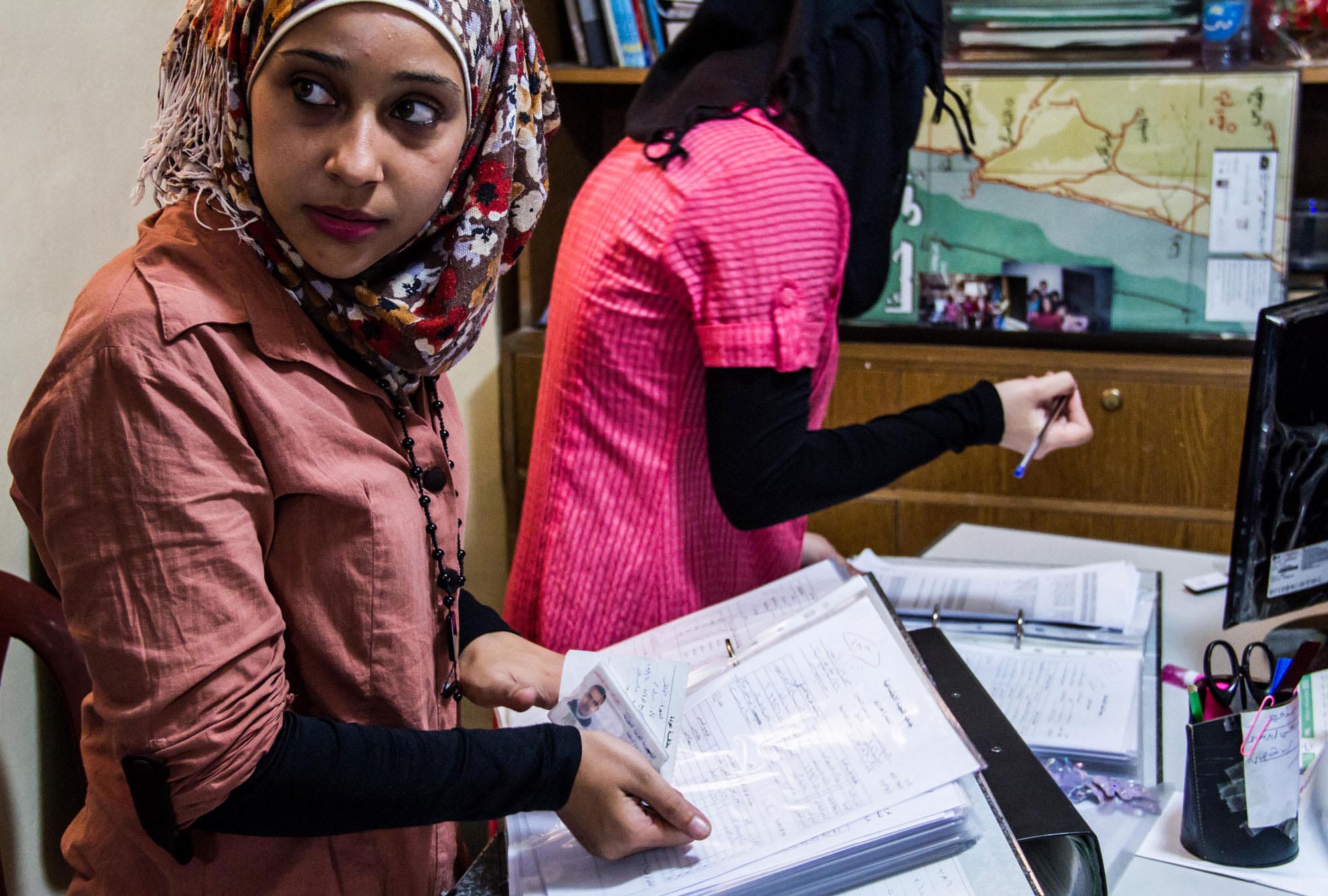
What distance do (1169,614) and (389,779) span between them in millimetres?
1054


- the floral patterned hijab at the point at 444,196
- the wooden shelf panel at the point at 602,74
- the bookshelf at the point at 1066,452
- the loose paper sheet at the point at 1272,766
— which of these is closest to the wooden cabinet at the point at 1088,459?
the bookshelf at the point at 1066,452

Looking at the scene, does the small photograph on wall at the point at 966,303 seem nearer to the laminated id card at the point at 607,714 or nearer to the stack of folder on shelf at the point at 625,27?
the stack of folder on shelf at the point at 625,27

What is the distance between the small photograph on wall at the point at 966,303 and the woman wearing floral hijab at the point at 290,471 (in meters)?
1.61

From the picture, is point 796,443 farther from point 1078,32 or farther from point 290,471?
point 1078,32

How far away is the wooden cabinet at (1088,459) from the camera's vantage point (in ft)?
7.26

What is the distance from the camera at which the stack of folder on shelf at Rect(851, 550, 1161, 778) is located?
110 centimetres

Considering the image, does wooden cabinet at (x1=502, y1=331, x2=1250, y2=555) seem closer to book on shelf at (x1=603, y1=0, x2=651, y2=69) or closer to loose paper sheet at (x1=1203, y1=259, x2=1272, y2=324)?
loose paper sheet at (x1=1203, y1=259, x2=1272, y2=324)

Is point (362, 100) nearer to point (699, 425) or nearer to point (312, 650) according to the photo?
point (312, 650)

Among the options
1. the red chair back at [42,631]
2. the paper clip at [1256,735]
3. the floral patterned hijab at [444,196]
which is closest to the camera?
the floral patterned hijab at [444,196]

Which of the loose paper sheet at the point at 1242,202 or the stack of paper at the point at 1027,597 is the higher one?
the loose paper sheet at the point at 1242,202

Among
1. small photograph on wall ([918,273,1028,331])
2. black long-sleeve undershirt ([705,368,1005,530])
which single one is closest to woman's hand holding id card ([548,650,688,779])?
black long-sleeve undershirt ([705,368,1005,530])

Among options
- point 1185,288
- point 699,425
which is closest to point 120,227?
point 699,425

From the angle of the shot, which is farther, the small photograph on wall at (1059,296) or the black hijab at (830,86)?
the small photograph on wall at (1059,296)

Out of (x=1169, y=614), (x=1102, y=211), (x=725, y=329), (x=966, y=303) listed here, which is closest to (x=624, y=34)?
(x=966, y=303)
